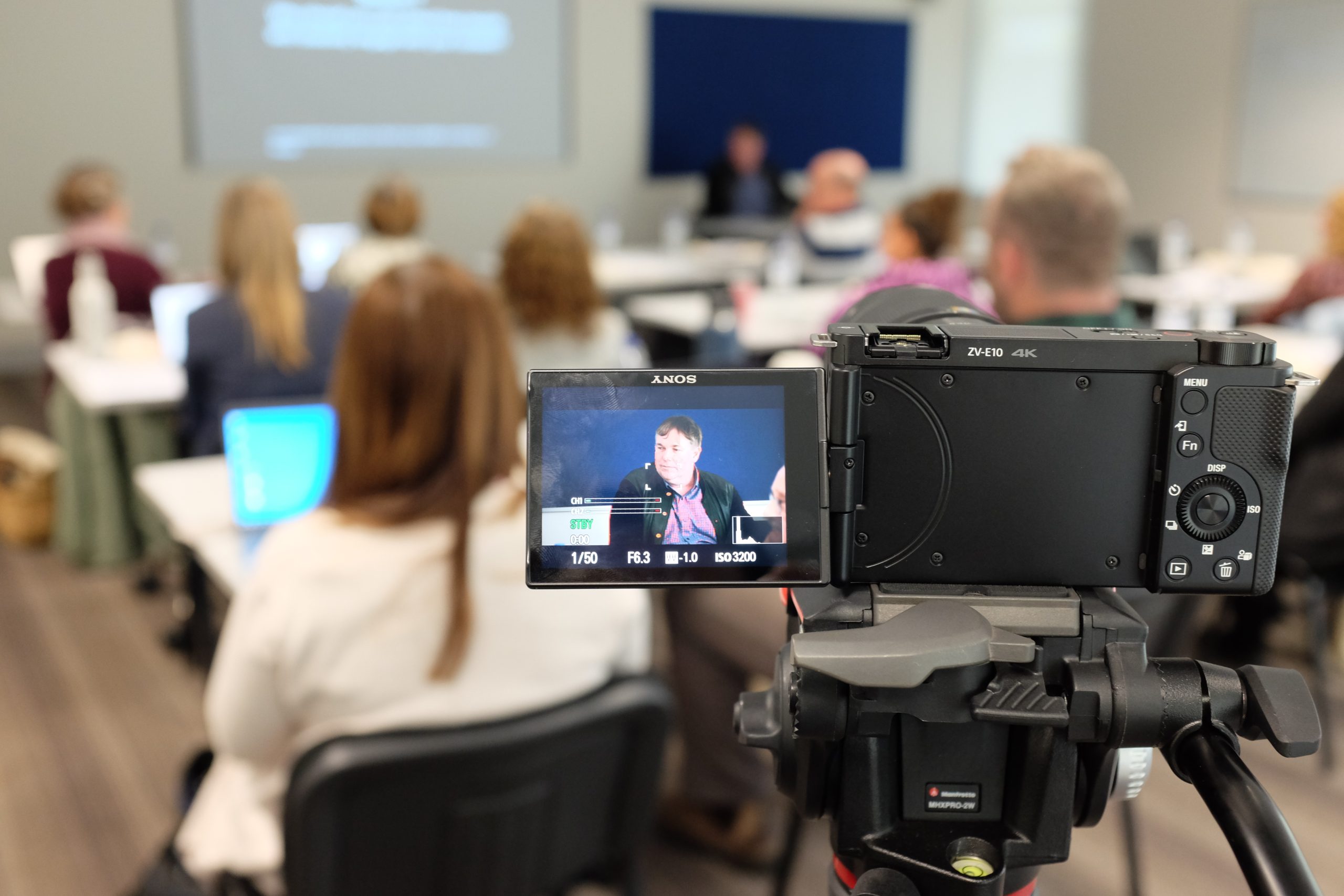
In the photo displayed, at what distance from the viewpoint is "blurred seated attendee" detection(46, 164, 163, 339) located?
151 inches

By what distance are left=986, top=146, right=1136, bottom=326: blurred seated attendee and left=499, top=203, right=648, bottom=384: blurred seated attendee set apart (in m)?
1.38

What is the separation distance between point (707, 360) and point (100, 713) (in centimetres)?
187

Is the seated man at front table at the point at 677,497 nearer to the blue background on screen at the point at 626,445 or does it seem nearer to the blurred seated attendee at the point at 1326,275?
the blue background on screen at the point at 626,445

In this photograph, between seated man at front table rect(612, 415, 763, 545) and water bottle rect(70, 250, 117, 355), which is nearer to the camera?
seated man at front table rect(612, 415, 763, 545)

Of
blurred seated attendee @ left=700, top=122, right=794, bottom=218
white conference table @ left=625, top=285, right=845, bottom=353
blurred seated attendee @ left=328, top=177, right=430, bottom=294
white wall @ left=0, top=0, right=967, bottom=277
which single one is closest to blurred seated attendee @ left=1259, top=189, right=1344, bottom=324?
white conference table @ left=625, top=285, right=845, bottom=353

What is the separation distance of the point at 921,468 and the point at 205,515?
6.15 feet

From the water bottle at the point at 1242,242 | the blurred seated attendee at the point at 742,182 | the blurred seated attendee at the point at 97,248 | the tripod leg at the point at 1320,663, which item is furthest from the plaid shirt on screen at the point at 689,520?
the blurred seated attendee at the point at 742,182

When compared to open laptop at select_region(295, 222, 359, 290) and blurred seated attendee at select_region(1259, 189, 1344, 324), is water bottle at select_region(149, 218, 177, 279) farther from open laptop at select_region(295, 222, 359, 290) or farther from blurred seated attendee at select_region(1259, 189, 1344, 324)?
blurred seated attendee at select_region(1259, 189, 1344, 324)

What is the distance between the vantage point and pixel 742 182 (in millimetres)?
7770

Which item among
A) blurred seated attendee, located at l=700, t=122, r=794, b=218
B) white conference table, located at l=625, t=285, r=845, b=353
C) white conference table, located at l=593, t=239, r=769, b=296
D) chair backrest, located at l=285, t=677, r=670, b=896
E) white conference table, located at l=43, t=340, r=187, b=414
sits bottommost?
chair backrest, located at l=285, t=677, r=670, b=896

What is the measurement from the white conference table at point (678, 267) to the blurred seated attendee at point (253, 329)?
2161 millimetres

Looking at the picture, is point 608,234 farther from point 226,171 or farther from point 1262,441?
point 1262,441

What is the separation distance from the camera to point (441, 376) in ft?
4.56

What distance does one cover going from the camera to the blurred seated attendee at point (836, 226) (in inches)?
211
